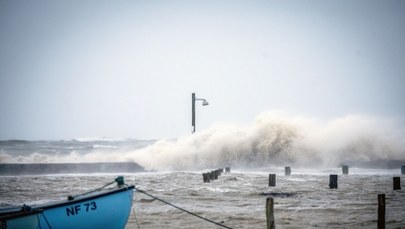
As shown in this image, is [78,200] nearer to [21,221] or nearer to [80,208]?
[80,208]

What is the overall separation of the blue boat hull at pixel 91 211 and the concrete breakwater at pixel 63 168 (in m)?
23.6

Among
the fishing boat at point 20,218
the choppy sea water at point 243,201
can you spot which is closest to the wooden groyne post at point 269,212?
the choppy sea water at point 243,201

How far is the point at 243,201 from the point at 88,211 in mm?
7487

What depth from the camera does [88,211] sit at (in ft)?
30.4

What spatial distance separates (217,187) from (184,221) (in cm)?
810

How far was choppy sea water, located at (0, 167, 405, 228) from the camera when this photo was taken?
37.7ft

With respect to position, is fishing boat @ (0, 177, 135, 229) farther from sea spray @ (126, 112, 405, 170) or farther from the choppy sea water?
sea spray @ (126, 112, 405, 170)

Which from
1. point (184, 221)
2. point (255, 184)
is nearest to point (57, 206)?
point (184, 221)

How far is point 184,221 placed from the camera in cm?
1166

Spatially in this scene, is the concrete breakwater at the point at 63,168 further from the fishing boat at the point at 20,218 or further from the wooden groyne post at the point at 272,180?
the fishing boat at the point at 20,218

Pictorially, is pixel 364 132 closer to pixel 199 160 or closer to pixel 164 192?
pixel 199 160

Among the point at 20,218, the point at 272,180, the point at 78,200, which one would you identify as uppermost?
the point at 78,200

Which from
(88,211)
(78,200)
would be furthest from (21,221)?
(88,211)

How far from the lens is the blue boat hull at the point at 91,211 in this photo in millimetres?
8797
